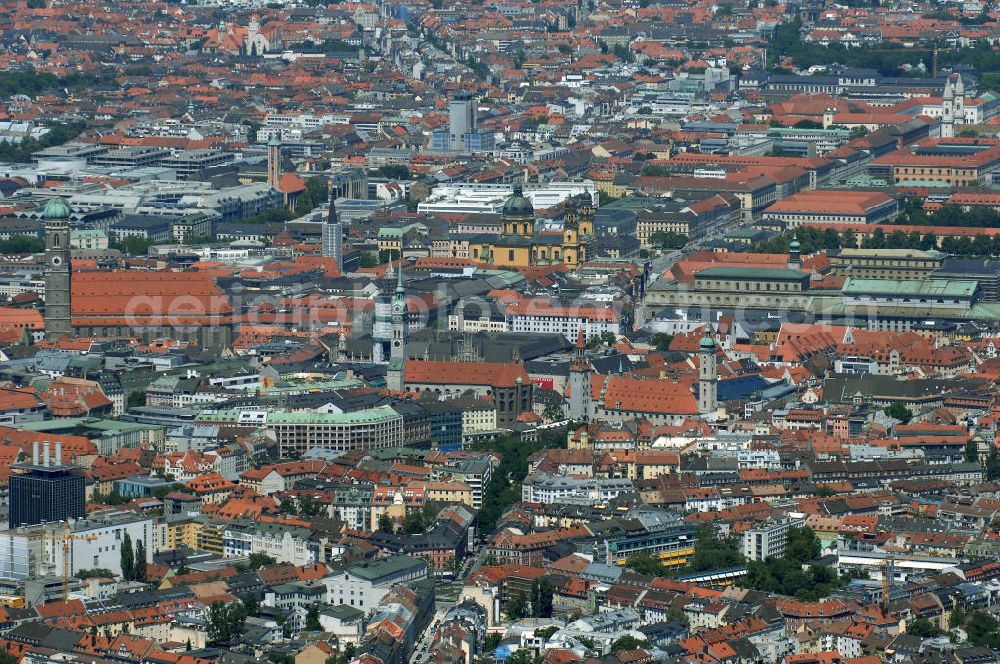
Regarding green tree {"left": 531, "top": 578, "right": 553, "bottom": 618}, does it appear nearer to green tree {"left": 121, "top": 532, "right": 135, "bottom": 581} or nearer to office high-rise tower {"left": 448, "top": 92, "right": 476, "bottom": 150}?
green tree {"left": 121, "top": 532, "right": 135, "bottom": 581}

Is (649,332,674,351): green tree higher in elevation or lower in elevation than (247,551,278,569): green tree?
lower

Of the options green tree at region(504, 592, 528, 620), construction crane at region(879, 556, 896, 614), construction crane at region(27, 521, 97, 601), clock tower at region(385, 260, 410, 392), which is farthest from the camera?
clock tower at region(385, 260, 410, 392)

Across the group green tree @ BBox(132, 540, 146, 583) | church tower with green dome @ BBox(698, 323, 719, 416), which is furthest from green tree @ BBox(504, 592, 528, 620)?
church tower with green dome @ BBox(698, 323, 719, 416)

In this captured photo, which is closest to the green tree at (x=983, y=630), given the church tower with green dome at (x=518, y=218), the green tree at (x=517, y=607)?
the green tree at (x=517, y=607)

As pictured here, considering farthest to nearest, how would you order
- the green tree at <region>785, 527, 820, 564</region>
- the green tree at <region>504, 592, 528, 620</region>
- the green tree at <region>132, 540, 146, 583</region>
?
the green tree at <region>785, 527, 820, 564</region>
the green tree at <region>132, 540, 146, 583</region>
the green tree at <region>504, 592, 528, 620</region>

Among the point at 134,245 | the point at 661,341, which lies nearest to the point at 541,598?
the point at 661,341

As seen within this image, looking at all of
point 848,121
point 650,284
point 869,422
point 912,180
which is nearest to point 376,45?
point 848,121

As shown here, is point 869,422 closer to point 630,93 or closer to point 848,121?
point 848,121

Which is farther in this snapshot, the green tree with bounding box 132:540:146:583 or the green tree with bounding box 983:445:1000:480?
the green tree with bounding box 983:445:1000:480
